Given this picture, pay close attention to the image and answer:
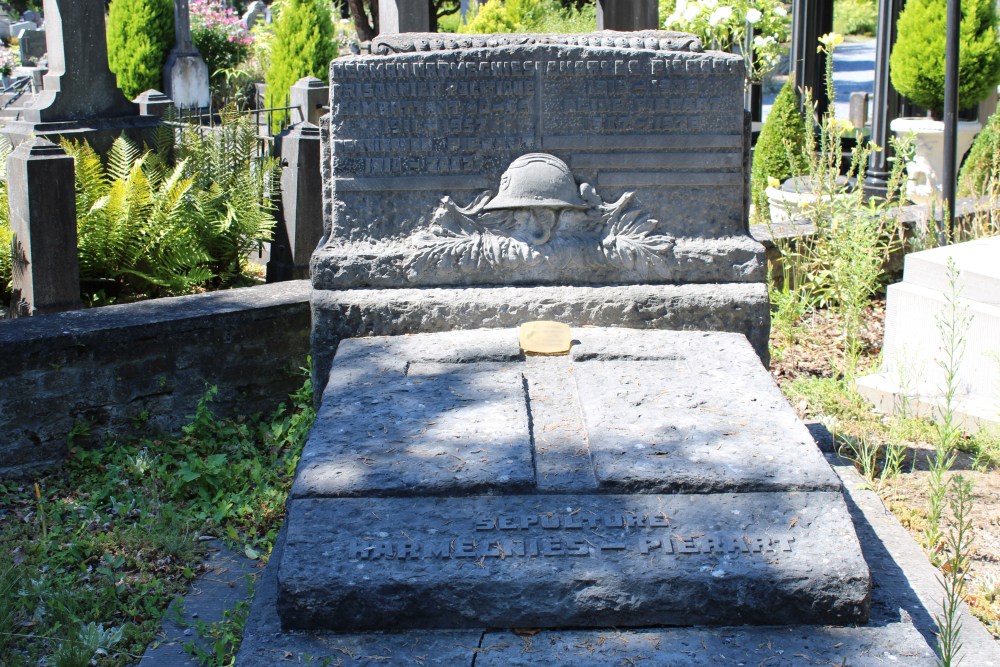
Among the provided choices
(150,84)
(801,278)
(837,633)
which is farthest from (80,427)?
(150,84)

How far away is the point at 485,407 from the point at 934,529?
1515mm

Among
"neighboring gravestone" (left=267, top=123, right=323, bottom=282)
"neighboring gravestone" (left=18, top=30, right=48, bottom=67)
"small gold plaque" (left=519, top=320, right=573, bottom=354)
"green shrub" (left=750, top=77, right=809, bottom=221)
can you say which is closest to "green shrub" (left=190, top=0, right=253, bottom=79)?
"neighboring gravestone" (left=18, top=30, right=48, bottom=67)

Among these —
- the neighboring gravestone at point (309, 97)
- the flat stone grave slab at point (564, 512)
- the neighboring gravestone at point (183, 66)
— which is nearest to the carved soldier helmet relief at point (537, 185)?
the flat stone grave slab at point (564, 512)

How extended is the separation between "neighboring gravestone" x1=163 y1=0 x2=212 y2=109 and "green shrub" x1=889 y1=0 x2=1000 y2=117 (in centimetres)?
1082

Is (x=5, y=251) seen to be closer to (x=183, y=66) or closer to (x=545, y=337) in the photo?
(x=545, y=337)

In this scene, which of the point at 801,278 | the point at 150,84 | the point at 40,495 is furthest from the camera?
the point at 150,84

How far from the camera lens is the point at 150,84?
17547 mm

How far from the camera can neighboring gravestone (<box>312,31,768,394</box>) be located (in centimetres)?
399

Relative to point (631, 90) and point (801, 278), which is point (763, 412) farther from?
point (801, 278)

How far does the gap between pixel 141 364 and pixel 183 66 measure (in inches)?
540

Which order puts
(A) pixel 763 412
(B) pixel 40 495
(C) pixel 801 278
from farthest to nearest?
(C) pixel 801 278 < (B) pixel 40 495 < (A) pixel 763 412

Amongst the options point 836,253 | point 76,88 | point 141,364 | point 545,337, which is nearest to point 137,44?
point 76,88

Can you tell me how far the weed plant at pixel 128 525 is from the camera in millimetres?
3492

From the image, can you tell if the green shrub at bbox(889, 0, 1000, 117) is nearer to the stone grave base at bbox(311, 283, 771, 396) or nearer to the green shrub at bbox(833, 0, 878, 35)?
the stone grave base at bbox(311, 283, 771, 396)
